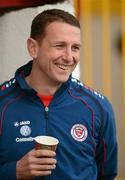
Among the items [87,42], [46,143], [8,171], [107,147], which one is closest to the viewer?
[46,143]

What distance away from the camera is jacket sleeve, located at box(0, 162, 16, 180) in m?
2.50

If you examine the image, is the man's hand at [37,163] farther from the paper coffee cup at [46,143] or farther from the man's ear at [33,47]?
the man's ear at [33,47]

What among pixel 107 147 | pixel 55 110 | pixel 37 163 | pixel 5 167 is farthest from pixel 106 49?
pixel 37 163

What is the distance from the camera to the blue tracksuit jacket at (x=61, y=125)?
2.57m

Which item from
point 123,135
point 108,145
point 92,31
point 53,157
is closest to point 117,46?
point 92,31

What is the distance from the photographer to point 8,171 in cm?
252

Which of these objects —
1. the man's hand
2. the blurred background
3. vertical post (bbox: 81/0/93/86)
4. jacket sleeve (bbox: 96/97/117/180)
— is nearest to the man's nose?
jacket sleeve (bbox: 96/97/117/180)

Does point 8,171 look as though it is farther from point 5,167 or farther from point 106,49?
point 106,49

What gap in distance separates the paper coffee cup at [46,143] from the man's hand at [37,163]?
2 cm

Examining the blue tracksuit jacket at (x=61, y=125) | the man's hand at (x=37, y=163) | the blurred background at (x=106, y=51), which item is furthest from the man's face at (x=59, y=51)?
the blurred background at (x=106, y=51)

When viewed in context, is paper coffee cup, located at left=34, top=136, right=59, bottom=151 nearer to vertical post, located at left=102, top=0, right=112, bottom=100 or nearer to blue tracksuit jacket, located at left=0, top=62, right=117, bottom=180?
blue tracksuit jacket, located at left=0, top=62, right=117, bottom=180

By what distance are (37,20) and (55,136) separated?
0.62 m

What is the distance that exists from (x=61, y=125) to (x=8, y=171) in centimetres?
35

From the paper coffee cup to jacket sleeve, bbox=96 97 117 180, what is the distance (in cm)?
42
